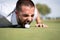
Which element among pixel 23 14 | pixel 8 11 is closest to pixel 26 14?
pixel 23 14

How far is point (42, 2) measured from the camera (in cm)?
140

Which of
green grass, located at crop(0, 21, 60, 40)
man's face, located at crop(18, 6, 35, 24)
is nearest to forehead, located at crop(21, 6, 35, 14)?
man's face, located at crop(18, 6, 35, 24)

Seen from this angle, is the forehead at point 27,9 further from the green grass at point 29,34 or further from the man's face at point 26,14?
the green grass at point 29,34

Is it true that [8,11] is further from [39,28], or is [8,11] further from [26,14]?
[39,28]

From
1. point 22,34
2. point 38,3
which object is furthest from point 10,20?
A: point 38,3

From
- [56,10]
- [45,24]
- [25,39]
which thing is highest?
[56,10]

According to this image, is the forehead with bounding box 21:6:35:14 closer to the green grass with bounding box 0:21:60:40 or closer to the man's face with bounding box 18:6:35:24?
the man's face with bounding box 18:6:35:24

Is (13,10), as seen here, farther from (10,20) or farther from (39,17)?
(39,17)

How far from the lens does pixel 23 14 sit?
139cm

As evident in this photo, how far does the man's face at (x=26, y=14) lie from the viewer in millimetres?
1381

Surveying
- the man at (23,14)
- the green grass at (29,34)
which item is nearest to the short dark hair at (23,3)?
the man at (23,14)

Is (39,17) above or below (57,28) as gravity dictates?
above

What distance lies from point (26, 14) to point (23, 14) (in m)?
0.03

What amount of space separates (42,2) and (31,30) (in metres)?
0.28
